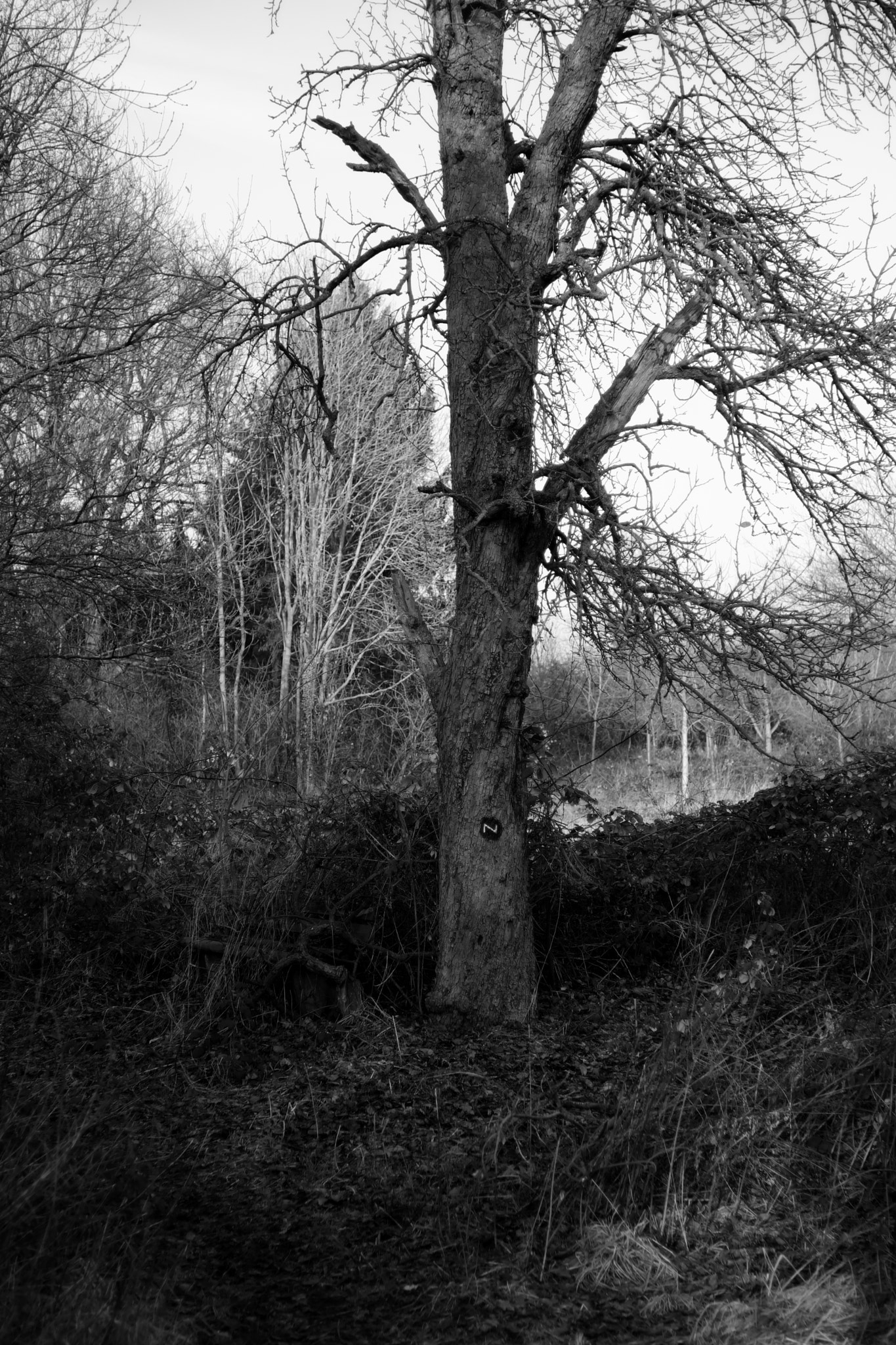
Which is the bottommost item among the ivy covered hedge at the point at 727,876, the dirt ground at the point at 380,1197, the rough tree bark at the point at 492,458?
the dirt ground at the point at 380,1197

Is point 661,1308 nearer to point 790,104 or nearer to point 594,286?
point 594,286

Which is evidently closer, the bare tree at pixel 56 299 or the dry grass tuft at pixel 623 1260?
the dry grass tuft at pixel 623 1260

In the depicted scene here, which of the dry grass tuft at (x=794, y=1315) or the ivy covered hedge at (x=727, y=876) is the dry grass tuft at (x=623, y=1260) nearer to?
the dry grass tuft at (x=794, y=1315)

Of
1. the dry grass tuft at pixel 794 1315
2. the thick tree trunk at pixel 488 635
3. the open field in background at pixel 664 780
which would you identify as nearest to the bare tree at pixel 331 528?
the open field in background at pixel 664 780

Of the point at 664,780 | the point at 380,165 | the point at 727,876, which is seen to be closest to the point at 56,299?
the point at 380,165

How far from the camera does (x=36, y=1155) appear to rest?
412 cm

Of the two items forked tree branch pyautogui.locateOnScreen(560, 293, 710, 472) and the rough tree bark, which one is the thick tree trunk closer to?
the rough tree bark

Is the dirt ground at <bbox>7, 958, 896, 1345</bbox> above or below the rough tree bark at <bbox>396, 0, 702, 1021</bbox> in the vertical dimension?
below

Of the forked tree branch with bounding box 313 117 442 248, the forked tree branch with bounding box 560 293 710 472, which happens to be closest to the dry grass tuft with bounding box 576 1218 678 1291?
the forked tree branch with bounding box 560 293 710 472

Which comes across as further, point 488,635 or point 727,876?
point 727,876

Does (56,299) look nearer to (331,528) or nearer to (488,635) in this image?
(488,635)

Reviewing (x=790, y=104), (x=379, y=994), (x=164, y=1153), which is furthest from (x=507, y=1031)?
(x=790, y=104)

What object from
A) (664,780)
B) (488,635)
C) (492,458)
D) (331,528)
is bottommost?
(664,780)

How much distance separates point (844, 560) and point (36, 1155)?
4.92 metres
